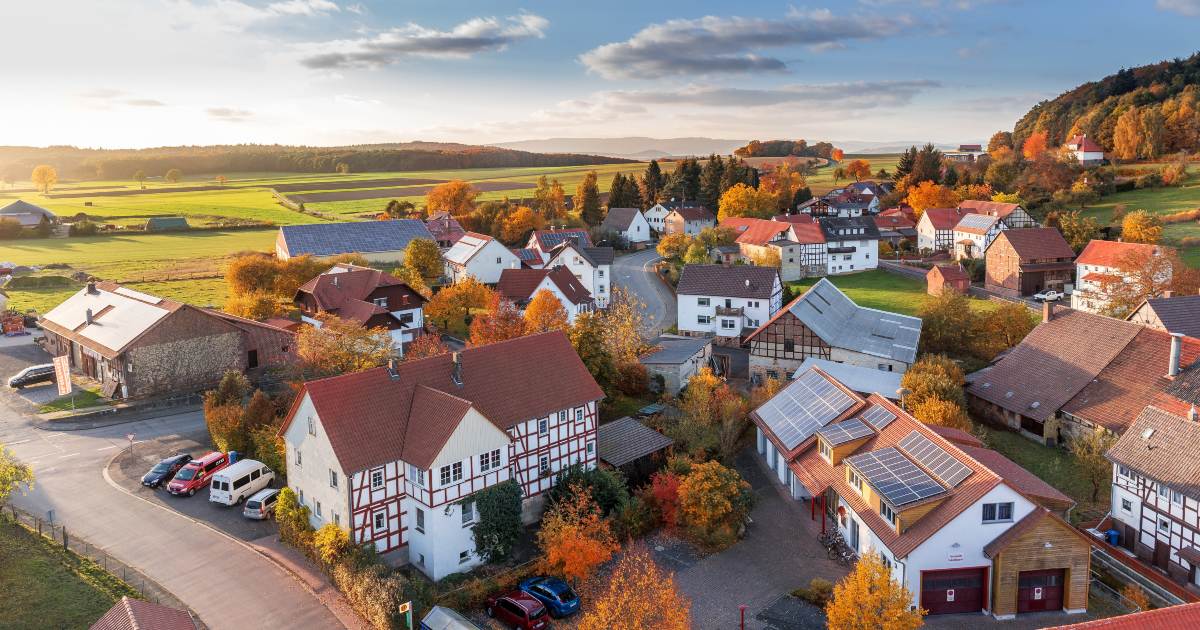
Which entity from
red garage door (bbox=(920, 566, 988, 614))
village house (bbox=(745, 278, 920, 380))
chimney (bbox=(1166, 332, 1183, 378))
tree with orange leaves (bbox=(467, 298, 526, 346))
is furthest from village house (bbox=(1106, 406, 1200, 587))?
tree with orange leaves (bbox=(467, 298, 526, 346))

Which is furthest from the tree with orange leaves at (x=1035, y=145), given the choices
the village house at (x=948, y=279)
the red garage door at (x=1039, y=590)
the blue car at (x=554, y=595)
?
the blue car at (x=554, y=595)

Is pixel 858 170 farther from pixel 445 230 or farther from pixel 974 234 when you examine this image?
pixel 445 230

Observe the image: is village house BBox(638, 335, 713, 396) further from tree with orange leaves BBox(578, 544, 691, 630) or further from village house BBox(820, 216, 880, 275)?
village house BBox(820, 216, 880, 275)

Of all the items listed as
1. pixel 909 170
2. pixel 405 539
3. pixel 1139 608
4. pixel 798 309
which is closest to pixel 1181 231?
pixel 909 170

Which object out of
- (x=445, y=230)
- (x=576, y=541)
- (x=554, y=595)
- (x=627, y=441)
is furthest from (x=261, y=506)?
(x=445, y=230)

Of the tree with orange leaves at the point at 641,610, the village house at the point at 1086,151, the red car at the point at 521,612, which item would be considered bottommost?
the red car at the point at 521,612

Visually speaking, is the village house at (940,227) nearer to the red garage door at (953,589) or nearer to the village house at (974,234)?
the village house at (974,234)

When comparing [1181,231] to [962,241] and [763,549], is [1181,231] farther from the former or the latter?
[763,549]
